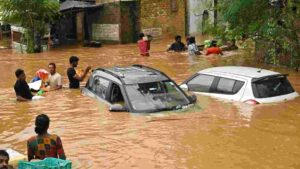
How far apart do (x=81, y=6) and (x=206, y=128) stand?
77.3 feet

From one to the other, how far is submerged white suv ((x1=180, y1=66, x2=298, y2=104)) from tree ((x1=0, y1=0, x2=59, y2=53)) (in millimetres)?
17135

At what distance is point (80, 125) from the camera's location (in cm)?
1191

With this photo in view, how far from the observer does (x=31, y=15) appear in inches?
1148

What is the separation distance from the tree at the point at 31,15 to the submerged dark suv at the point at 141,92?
17129 mm

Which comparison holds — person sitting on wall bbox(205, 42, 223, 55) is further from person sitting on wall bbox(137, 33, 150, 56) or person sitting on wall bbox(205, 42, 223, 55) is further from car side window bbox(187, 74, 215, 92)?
car side window bbox(187, 74, 215, 92)

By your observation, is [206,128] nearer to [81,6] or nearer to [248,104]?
[248,104]

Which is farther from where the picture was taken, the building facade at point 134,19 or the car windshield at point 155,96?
the building facade at point 134,19

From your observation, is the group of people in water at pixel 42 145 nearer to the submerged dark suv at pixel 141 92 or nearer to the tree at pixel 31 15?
the submerged dark suv at pixel 141 92

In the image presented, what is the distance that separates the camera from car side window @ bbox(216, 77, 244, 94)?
13.1m

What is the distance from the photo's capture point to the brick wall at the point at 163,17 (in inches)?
1357

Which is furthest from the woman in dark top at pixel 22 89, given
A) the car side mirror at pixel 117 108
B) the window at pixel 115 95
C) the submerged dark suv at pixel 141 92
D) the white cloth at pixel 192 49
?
the white cloth at pixel 192 49

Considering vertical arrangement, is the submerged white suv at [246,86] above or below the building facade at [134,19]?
below

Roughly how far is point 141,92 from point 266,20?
7457mm

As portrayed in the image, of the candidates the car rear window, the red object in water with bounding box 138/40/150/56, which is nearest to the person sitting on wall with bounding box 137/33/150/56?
the red object in water with bounding box 138/40/150/56
